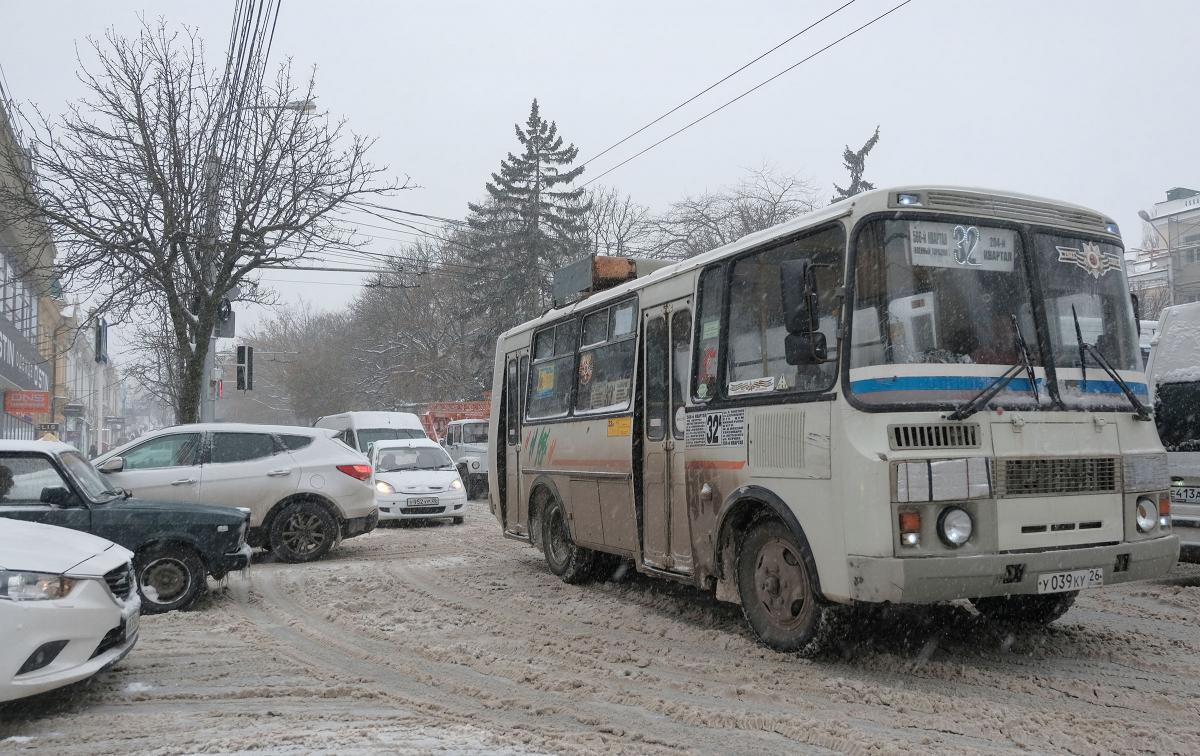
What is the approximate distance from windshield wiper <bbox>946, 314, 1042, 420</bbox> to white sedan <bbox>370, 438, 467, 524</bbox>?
1271 cm

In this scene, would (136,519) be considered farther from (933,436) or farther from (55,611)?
(933,436)

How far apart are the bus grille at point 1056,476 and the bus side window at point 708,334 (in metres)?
2.29

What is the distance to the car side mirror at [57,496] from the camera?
26.5 ft

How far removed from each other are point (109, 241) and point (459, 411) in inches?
690

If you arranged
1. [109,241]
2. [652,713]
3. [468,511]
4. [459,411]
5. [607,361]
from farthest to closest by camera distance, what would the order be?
[459,411] < [468,511] < [109,241] < [607,361] < [652,713]

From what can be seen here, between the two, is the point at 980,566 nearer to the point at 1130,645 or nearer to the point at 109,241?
the point at 1130,645

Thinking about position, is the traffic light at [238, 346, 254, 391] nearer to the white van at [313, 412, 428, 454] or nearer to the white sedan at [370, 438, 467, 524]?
the white van at [313, 412, 428, 454]

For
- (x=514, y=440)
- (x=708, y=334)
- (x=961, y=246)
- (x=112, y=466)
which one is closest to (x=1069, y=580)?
(x=961, y=246)

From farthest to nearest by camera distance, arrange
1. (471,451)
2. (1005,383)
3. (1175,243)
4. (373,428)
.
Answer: (1175,243), (471,451), (373,428), (1005,383)

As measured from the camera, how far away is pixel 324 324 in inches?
2997

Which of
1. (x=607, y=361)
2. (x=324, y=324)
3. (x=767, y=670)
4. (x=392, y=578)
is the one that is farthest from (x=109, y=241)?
(x=324, y=324)

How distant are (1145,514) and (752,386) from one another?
2.60 metres

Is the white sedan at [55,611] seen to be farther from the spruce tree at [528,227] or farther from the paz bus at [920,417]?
the spruce tree at [528,227]

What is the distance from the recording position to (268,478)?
1214cm
